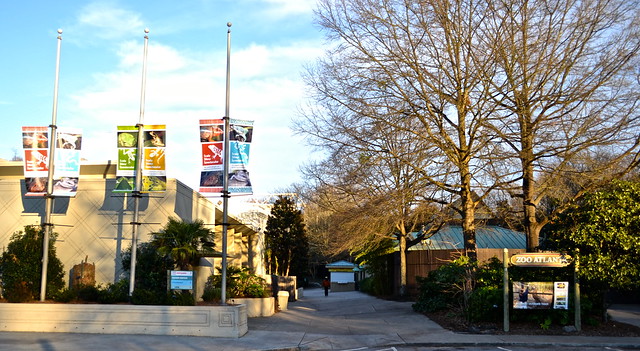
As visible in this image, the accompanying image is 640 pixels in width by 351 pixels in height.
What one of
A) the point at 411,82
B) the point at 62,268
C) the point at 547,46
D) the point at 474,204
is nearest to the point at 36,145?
the point at 62,268

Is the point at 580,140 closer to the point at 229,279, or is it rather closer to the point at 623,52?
the point at 623,52

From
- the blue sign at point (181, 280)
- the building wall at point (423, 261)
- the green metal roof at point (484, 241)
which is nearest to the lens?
the blue sign at point (181, 280)

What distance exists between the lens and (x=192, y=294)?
16984 mm

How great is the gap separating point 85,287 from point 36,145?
5016 mm

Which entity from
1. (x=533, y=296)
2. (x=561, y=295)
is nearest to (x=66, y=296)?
(x=533, y=296)

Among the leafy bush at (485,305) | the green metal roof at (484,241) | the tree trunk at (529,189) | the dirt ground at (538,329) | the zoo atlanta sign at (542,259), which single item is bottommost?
the dirt ground at (538,329)

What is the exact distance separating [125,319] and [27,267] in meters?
5.16

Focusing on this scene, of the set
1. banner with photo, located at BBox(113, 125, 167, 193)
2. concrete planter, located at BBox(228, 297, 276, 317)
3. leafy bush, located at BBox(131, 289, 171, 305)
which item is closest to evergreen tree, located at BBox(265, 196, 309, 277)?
concrete planter, located at BBox(228, 297, 276, 317)

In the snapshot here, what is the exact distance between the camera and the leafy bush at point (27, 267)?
18578 mm

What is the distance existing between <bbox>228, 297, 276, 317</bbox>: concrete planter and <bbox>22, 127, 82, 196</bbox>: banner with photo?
7.17m

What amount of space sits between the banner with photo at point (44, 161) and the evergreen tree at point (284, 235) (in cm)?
3041

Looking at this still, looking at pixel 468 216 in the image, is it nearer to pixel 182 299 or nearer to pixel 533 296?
pixel 533 296

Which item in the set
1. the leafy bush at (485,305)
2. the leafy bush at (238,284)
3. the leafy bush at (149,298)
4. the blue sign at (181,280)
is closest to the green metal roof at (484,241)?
the leafy bush at (238,284)

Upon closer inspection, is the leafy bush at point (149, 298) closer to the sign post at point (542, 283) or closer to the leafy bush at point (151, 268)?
the leafy bush at point (151, 268)
